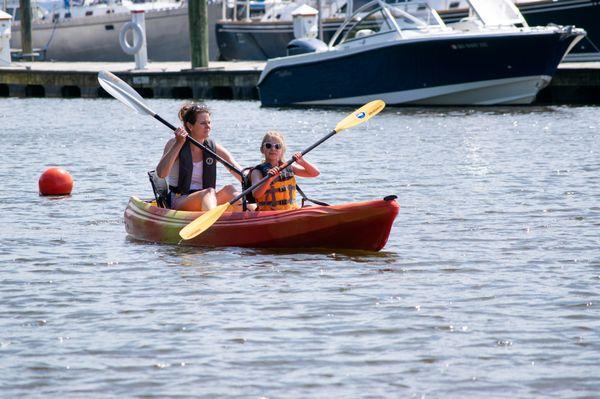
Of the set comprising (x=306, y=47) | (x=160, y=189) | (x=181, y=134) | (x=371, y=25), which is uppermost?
(x=181, y=134)

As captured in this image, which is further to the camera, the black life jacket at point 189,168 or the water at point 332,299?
the black life jacket at point 189,168

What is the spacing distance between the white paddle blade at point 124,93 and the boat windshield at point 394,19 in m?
13.1

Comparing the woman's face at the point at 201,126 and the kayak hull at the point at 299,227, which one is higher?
the woman's face at the point at 201,126

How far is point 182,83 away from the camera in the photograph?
109 feet

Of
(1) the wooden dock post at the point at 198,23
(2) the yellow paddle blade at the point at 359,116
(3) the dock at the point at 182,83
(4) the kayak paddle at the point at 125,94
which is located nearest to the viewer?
(2) the yellow paddle blade at the point at 359,116

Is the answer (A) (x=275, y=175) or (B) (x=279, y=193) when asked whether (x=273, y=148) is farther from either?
(B) (x=279, y=193)

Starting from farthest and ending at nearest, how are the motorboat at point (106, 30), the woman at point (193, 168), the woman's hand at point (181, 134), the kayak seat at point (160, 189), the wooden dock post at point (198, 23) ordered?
the motorboat at point (106, 30), the wooden dock post at point (198, 23), the kayak seat at point (160, 189), the woman at point (193, 168), the woman's hand at point (181, 134)

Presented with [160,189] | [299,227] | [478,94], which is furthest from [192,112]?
[478,94]

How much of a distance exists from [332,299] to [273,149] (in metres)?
2.24

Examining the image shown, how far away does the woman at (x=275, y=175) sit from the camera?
11469 millimetres

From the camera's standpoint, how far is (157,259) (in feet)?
37.4

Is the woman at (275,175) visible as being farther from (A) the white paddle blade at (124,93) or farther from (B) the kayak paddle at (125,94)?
(A) the white paddle blade at (124,93)

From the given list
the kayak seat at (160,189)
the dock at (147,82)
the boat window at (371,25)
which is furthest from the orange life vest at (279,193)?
the dock at (147,82)

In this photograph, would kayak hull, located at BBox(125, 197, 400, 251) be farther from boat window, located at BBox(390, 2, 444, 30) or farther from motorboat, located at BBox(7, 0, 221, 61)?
motorboat, located at BBox(7, 0, 221, 61)
